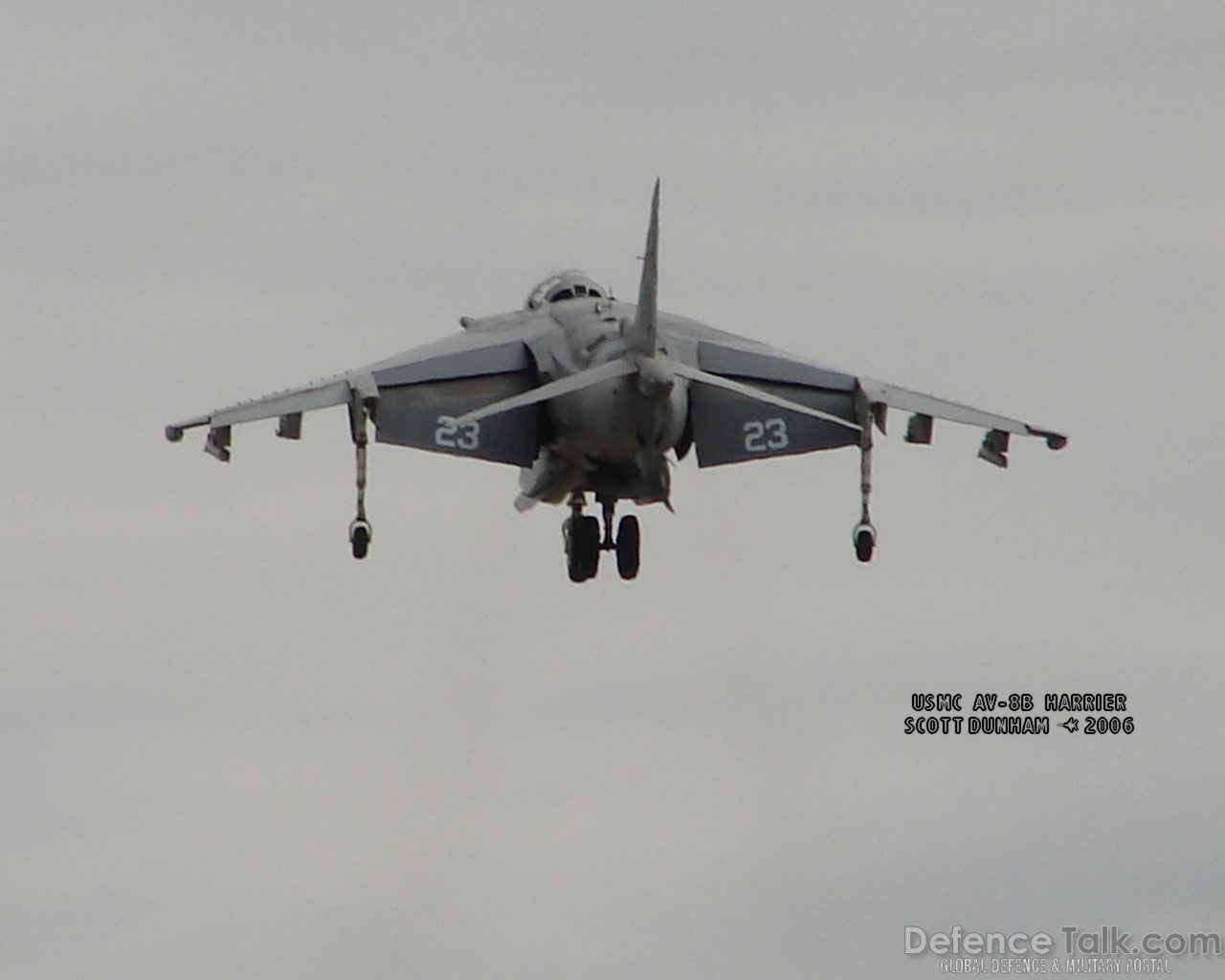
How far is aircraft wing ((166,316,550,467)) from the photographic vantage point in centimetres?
8375

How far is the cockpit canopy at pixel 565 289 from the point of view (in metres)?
88.8

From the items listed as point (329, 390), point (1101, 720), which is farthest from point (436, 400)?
point (1101, 720)

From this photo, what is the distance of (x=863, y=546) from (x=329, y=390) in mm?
10154

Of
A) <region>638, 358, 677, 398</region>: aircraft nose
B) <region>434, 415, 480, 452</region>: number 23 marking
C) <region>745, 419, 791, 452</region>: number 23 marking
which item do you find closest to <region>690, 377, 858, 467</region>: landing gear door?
<region>745, 419, 791, 452</region>: number 23 marking

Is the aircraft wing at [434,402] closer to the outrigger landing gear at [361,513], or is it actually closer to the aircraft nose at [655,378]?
the outrigger landing gear at [361,513]

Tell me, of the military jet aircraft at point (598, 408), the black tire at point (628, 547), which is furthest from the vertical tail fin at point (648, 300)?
the black tire at point (628, 547)

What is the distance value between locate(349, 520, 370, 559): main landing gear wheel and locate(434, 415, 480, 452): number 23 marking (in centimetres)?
454

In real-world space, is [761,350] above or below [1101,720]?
above

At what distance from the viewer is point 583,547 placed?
3447 inches

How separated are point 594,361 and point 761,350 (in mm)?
5345

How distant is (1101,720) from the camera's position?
8888cm

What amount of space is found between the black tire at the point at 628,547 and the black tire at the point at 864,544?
21.5 ft

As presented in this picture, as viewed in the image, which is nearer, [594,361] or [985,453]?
[594,361]

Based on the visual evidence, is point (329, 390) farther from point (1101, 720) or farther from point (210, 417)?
point (1101, 720)
